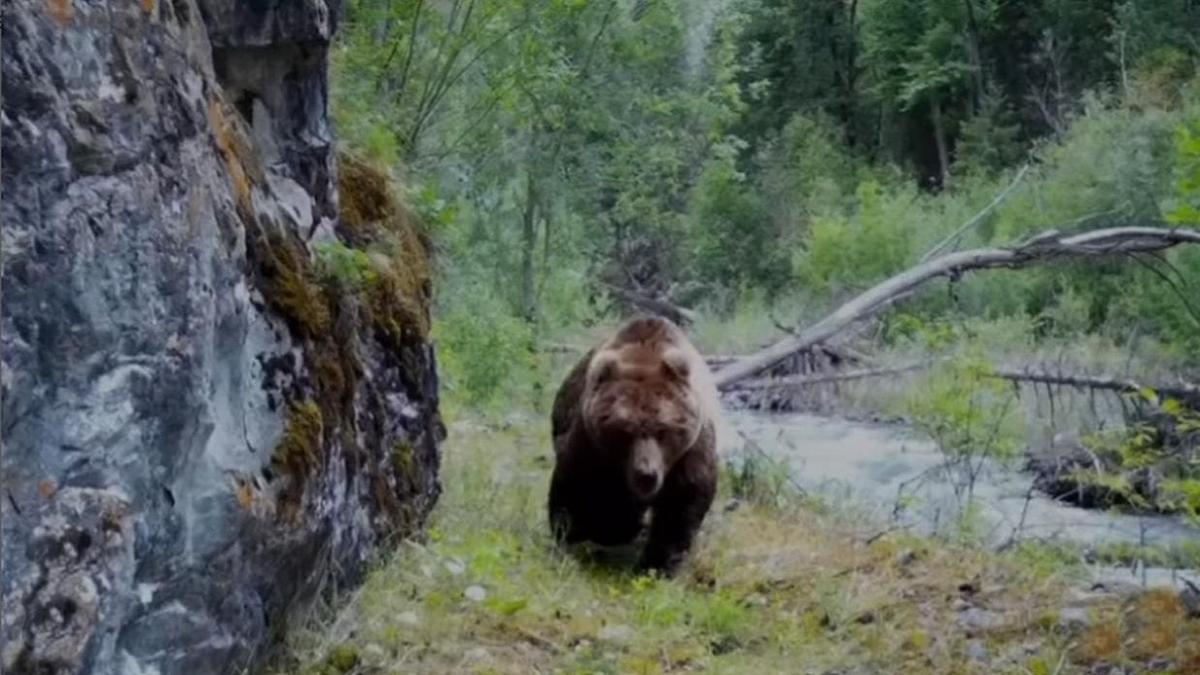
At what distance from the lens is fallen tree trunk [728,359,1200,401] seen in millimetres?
9003

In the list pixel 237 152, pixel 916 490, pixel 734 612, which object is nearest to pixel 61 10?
pixel 237 152

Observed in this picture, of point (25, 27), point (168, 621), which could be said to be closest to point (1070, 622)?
point (168, 621)

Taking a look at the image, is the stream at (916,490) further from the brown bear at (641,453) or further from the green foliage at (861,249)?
the green foliage at (861,249)

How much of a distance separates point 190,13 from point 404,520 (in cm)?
228

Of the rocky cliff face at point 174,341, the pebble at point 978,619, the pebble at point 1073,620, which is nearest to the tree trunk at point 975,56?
the pebble at point 978,619

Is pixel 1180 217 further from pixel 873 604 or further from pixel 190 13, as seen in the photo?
pixel 190 13

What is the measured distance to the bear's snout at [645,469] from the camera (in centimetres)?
610

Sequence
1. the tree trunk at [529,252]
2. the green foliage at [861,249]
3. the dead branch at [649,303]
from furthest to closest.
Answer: the dead branch at [649,303], the green foliage at [861,249], the tree trunk at [529,252]

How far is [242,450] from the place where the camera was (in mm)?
3709

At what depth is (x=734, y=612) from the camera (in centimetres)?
537

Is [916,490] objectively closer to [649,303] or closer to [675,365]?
[675,365]

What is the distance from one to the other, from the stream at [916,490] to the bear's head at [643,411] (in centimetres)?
187

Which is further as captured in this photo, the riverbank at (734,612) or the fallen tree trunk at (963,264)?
the fallen tree trunk at (963,264)

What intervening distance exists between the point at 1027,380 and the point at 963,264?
961 mm
